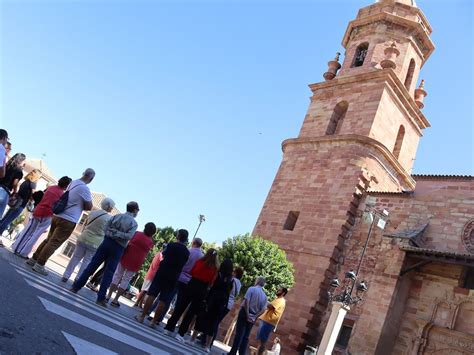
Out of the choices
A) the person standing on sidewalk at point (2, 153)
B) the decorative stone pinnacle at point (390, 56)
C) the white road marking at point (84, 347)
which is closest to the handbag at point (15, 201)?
the person standing on sidewalk at point (2, 153)

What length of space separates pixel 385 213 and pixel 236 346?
10.0m

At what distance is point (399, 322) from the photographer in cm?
1414

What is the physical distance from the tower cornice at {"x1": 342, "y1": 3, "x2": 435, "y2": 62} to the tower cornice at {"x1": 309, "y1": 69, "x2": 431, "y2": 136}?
3.22 meters

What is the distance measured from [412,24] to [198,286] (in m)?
19.1

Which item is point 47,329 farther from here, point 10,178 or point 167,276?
point 10,178

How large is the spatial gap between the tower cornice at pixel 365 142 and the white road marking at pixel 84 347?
16.4 meters

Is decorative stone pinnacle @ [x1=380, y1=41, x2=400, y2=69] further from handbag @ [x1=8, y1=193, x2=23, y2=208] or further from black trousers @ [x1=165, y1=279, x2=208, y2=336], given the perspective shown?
handbag @ [x1=8, y1=193, x2=23, y2=208]

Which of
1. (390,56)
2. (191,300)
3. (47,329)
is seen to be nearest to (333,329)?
(191,300)

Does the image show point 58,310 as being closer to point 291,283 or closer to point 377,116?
point 291,283

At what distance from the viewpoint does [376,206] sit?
55.0 ft

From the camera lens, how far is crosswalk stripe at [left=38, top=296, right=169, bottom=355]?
3334mm

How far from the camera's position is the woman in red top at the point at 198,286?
6895 millimetres

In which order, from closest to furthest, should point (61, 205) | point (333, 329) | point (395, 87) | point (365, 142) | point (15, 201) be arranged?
1. point (61, 205)
2. point (15, 201)
3. point (333, 329)
4. point (365, 142)
5. point (395, 87)

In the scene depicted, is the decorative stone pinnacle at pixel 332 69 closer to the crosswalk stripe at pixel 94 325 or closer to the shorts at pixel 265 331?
the shorts at pixel 265 331
